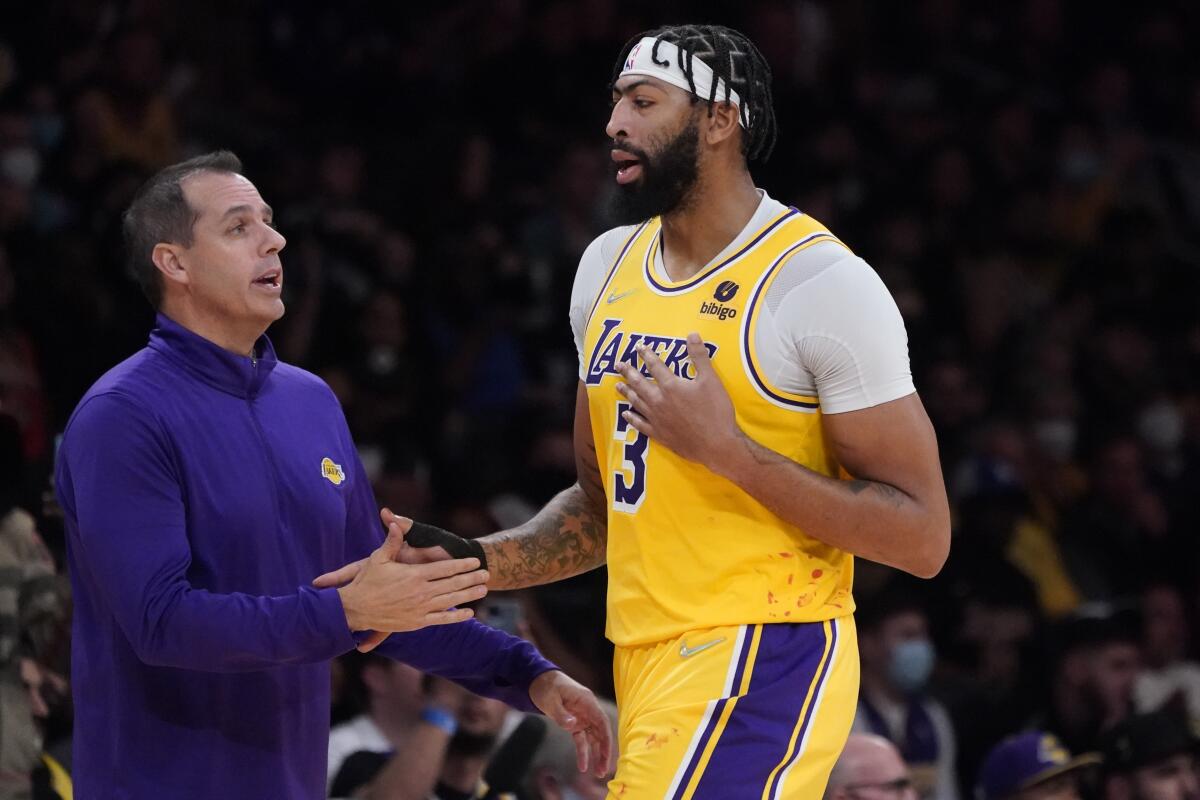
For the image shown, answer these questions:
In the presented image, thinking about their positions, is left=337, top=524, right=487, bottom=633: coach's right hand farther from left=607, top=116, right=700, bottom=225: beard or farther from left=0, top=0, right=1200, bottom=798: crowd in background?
left=0, top=0, right=1200, bottom=798: crowd in background

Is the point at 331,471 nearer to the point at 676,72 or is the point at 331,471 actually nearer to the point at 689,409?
the point at 689,409

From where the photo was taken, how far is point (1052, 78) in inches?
521

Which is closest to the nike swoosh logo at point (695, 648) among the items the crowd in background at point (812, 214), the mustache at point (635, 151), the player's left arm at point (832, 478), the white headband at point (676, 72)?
the player's left arm at point (832, 478)

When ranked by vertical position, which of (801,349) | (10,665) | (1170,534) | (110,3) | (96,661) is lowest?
(1170,534)

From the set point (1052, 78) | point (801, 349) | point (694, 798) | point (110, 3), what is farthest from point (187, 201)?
point (1052, 78)

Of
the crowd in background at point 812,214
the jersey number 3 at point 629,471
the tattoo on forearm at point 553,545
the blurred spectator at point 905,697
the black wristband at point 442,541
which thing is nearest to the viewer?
the black wristband at point 442,541

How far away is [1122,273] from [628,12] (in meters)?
3.56

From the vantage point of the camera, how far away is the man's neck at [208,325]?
167 inches

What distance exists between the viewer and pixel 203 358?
4176mm

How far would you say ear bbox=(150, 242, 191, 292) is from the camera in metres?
4.22

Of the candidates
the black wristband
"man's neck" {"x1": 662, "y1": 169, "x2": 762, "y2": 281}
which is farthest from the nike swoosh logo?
"man's neck" {"x1": 662, "y1": 169, "x2": 762, "y2": 281}

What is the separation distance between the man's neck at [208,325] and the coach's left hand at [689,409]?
0.92 metres

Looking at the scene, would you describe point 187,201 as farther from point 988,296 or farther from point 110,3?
point 988,296

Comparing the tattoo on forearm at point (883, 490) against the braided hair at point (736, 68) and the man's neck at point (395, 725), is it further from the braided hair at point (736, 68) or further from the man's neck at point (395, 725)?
the man's neck at point (395, 725)
